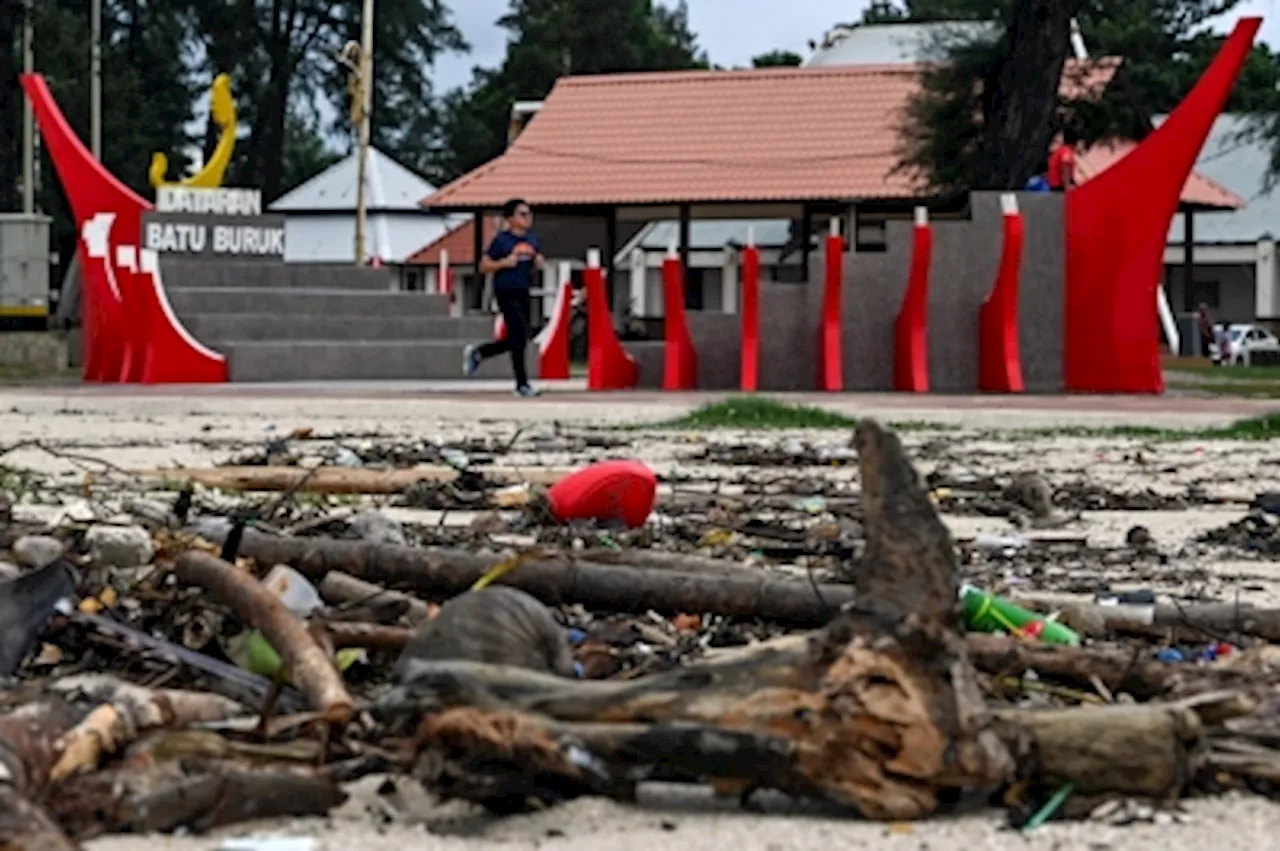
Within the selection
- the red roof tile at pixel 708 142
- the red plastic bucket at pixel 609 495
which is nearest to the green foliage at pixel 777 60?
the red roof tile at pixel 708 142

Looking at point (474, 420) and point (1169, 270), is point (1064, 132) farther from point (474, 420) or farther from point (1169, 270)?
point (1169, 270)

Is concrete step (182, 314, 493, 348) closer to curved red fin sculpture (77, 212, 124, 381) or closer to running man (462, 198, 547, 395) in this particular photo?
curved red fin sculpture (77, 212, 124, 381)

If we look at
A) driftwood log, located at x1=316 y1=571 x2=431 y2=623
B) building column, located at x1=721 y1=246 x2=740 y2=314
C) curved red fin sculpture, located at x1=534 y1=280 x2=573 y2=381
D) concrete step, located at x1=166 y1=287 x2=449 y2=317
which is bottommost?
driftwood log, located at x1=316 y1=571 x2=431 y2=623

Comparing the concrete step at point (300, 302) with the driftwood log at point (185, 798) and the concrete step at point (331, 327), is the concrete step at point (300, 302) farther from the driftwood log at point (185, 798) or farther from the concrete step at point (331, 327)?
the driftwood log at point (185, 798)

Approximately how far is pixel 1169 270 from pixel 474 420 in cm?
3984

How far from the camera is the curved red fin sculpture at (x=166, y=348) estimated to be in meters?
24.7

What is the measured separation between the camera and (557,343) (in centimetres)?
2742

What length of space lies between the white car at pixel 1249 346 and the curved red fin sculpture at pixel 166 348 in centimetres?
2482

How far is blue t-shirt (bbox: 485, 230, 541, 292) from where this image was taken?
18469mm

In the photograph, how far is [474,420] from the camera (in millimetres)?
15398

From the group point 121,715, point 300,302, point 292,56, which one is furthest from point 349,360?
point 292,56

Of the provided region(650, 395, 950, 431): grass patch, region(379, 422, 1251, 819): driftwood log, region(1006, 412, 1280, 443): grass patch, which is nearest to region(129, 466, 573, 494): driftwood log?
region(379, 422, 1251, 819): driftwood log

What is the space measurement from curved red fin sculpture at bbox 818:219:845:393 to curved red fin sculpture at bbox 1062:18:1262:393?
1.99 meters

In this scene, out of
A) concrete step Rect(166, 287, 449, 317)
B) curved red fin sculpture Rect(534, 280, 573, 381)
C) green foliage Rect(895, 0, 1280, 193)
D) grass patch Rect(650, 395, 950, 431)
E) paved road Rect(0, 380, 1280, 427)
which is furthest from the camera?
green foliage Rect(895, 0, 1280, 193)
